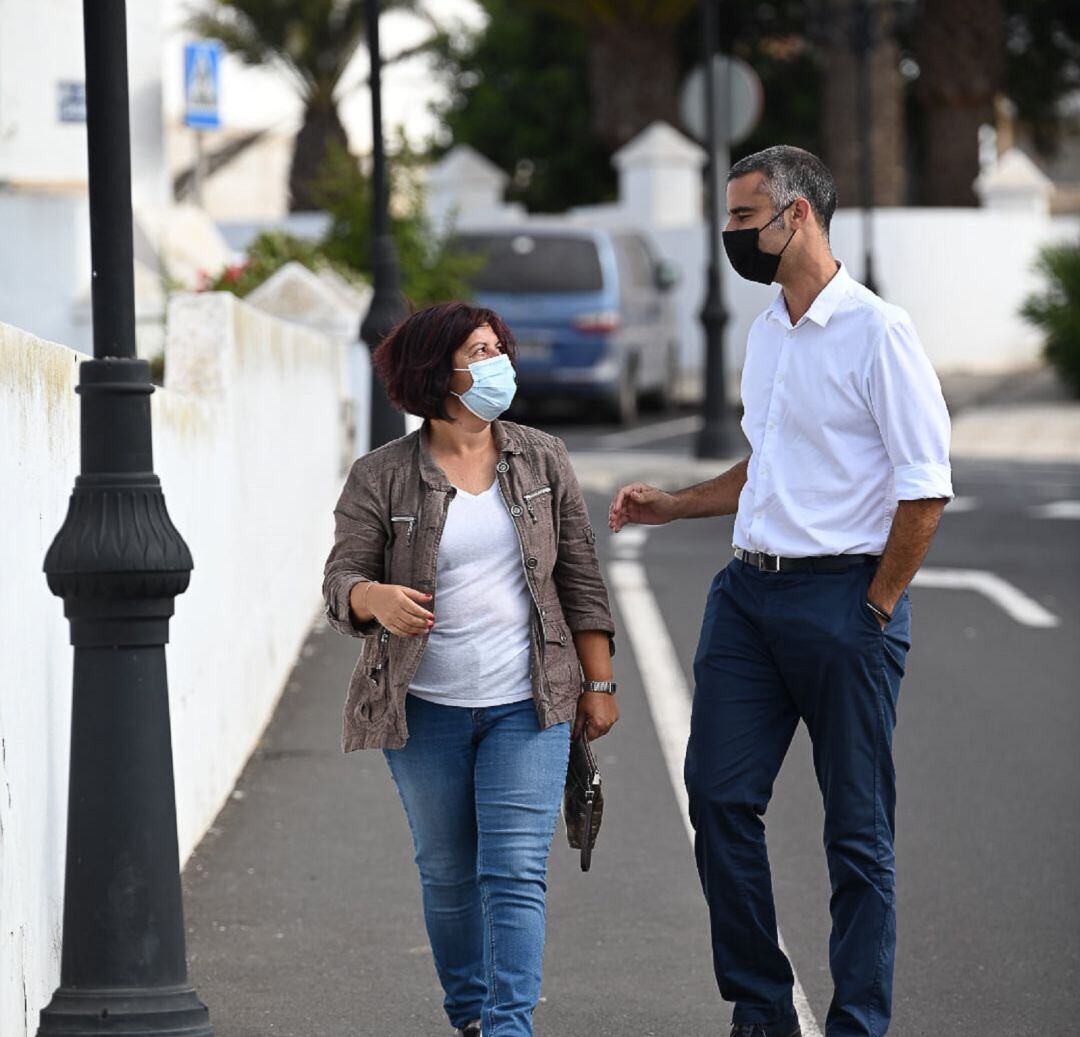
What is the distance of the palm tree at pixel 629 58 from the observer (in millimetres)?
35688

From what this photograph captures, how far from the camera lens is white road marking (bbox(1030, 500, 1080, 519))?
1628 cm

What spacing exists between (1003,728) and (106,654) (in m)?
5.10

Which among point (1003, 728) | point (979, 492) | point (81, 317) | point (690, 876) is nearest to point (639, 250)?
point (979, 492)

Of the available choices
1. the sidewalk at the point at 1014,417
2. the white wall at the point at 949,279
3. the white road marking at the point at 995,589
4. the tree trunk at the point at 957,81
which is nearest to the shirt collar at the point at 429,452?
the white road marking at the point at 995,589

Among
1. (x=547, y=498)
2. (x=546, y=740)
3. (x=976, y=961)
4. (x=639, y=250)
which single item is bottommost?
(x=976, y=961)

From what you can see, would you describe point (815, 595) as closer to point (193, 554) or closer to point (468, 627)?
point (468, 627)

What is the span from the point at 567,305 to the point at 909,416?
59.7 ft

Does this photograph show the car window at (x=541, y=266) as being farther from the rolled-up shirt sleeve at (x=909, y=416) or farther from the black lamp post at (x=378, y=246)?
the rolled-up shirt sleeve at (x=909, y=416)

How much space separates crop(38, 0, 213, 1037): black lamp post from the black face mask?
1263 mm

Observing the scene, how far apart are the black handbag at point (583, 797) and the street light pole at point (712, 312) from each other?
14.6 meters

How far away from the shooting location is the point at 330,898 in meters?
6.31

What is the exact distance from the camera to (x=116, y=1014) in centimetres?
434

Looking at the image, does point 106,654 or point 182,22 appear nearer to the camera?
point 106,654

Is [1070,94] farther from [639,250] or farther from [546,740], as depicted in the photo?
[546,740]
